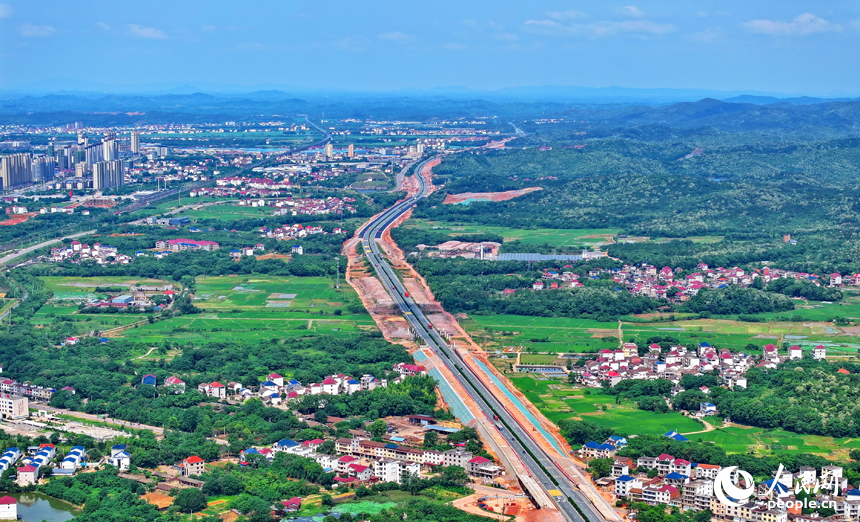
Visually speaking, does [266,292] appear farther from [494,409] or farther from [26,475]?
[26,475]

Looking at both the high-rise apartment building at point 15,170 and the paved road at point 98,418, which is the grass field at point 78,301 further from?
the high-rise apartment building at point 15,170

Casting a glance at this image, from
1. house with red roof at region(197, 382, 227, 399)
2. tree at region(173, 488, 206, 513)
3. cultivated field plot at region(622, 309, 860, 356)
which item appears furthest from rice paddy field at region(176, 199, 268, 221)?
tree at region(173, 488, 206, 513)

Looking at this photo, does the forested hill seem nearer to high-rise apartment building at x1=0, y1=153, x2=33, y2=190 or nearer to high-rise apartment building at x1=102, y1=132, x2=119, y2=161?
high-rise apartment building at x1=102, y1=132, x2=119, y2=161

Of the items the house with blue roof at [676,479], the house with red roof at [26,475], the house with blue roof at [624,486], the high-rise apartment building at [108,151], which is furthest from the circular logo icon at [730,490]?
the high-rise apartment building at [108,151]

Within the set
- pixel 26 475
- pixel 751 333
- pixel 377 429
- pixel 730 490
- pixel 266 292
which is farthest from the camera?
pixel 266 292

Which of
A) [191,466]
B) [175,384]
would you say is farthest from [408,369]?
[191,466]

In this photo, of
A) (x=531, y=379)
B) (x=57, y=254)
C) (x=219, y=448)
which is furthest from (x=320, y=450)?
(x=57, y=254)
